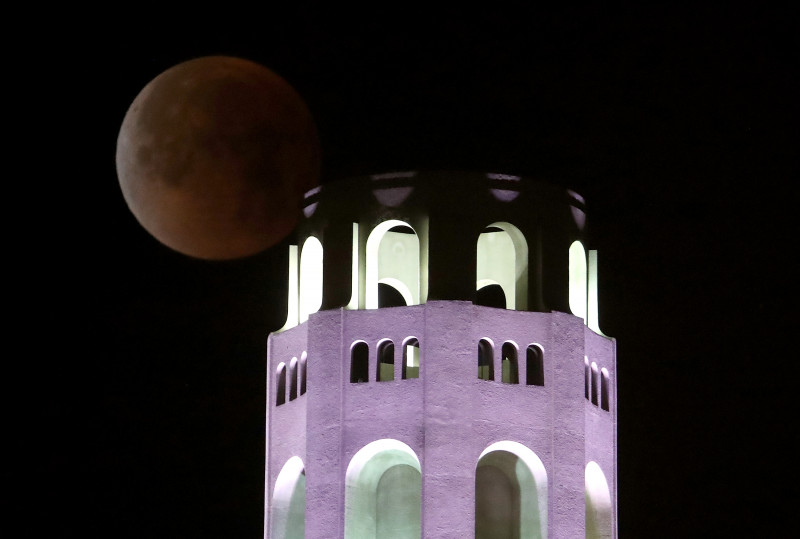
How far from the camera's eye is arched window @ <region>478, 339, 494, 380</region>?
178ft

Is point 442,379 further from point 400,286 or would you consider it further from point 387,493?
point 400,286

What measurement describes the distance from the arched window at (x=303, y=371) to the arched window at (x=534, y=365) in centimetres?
504

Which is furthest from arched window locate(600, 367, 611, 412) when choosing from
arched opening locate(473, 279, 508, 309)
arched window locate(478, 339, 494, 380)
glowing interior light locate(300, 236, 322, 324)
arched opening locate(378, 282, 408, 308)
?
arched opening locate(378, 282, 408, 308)

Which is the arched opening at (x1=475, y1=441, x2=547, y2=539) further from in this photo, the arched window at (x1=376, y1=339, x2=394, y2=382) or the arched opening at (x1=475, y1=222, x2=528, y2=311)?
the arched opening at (x1=475, y1=222, x2=528, y2=311)

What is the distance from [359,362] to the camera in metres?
54.8

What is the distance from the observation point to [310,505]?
53.8m

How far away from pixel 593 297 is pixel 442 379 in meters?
5.63

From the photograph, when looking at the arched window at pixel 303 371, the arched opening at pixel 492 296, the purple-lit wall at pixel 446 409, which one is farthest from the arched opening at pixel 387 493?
the arched opening at pixel 492 296

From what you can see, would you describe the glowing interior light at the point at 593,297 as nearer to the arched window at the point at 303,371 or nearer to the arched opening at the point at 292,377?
the arched window at the point at 303,371

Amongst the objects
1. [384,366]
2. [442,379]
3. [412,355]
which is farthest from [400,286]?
[442,379]

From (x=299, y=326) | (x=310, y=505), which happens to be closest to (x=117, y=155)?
(x=299, y=326)

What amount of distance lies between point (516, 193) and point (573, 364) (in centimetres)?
411

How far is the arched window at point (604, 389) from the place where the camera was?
56.2m

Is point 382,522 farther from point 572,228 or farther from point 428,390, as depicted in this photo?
point 572,228
